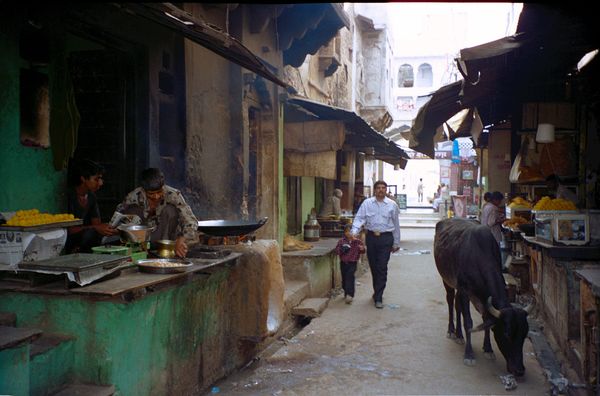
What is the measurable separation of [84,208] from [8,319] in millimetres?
1764

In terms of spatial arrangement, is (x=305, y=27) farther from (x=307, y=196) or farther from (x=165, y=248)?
(x=165, y=248)

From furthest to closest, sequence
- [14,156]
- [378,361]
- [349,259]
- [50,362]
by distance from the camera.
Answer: [349,259] < [378,361] < [14,156] < [50,362]

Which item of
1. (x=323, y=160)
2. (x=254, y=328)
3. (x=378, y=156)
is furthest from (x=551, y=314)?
(x=378, y=156)

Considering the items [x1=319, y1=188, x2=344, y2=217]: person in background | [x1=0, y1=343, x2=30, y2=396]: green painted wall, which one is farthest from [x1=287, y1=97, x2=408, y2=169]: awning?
[x1=0, y1=343, x2=30, y2=396]: green painted wall

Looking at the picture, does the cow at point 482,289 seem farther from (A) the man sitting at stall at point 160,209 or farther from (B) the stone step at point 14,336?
(B) the stone step at point 14,336

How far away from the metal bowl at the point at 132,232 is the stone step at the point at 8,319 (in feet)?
3.39

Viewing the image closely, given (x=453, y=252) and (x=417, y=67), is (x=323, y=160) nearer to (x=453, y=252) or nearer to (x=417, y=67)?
(x=453, y=252)

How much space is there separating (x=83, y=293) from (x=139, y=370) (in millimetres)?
818

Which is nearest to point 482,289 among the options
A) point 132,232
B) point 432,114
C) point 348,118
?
point 132,232

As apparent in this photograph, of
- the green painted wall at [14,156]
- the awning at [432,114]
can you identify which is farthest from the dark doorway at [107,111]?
the awning at [432,114]

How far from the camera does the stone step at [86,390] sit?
367 cm

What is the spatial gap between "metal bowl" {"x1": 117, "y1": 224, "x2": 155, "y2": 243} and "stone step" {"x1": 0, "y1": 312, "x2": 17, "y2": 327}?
1.03m

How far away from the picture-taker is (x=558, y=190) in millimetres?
8516

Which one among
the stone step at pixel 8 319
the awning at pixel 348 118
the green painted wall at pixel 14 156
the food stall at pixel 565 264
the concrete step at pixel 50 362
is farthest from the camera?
the awning at pixel 348 118
